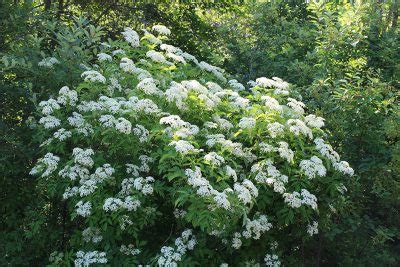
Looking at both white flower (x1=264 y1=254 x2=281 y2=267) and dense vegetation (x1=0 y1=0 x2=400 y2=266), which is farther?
white flower (x1=264 y1=254 x2=281 y2=267)

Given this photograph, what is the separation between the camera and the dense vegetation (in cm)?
418

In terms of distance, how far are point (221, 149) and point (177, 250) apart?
0.89 meters

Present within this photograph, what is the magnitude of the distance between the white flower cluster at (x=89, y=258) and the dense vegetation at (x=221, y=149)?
86 mm

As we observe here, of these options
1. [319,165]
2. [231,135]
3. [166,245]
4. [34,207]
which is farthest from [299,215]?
[34,207]

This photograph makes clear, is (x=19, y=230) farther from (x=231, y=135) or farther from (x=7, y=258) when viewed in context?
(x=231, y=135)

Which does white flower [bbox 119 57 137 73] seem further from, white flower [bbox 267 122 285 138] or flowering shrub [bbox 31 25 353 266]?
white flower [bbox 267 122 285 138]

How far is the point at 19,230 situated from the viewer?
4.80m

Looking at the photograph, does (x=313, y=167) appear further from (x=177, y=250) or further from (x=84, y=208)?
(x=84, y=208)

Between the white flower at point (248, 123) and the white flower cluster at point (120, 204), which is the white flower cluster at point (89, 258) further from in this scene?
the white flower at point (248, 123)

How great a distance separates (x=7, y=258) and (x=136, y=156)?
1.63m

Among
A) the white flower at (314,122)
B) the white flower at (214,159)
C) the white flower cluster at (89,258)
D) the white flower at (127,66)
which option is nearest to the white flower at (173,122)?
the white flower at (214,159)

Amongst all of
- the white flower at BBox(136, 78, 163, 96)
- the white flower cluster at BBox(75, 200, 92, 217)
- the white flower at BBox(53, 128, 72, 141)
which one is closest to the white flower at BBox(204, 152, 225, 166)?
the white flower at BBox(136, 78, 163, 96)

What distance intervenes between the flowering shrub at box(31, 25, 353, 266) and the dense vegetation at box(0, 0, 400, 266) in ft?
0.07

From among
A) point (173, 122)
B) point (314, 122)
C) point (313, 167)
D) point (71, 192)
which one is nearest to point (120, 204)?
point (71, 192)
